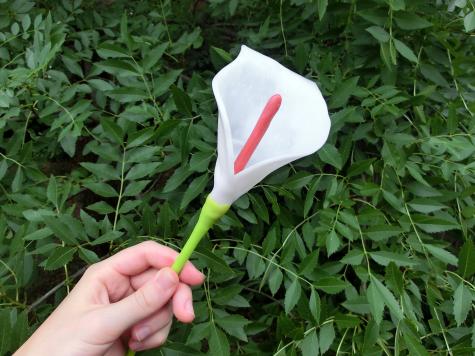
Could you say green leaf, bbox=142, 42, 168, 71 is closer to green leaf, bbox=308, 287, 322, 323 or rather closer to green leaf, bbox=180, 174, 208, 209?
green leaf, bbox=180, 174, 208, 209

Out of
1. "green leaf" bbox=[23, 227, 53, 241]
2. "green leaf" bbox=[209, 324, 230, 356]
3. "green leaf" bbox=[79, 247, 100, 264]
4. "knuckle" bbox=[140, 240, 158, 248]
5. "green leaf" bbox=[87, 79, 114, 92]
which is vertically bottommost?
"green leaf" bbox=[209, 324, 230, 356]

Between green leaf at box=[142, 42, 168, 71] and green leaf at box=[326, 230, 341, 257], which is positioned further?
green leaf at box=[142, 42, 168, 71]

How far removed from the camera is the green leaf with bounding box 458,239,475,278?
0.76m

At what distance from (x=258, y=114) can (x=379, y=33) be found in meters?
0.42

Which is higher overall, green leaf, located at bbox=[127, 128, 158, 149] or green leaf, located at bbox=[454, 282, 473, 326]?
green leaf, located at bbox=[127, 128, 158, 149]

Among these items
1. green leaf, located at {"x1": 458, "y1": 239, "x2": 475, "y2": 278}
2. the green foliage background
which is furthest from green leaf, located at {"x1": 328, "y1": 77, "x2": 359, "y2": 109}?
green leaf, located at {"x1": 458, "y1": 239, "x2": 475, "y2": 278}

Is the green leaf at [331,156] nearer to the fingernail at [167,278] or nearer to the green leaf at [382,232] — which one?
the green leaf at [382,232]

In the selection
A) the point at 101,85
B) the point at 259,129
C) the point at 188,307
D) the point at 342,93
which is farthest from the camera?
the point at 101,85

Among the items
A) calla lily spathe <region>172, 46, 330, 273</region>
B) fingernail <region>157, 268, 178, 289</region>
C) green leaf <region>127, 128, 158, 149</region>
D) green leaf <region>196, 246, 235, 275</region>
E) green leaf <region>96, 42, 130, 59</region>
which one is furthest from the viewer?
green leaf <region>96, 42, 130, 59</region>

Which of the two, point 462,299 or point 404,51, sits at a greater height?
point 404,51

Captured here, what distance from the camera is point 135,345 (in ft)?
2.42

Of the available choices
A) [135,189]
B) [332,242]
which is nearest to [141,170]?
[135,189]

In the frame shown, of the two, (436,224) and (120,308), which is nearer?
(120,308)

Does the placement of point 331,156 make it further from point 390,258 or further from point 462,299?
point 462,299
